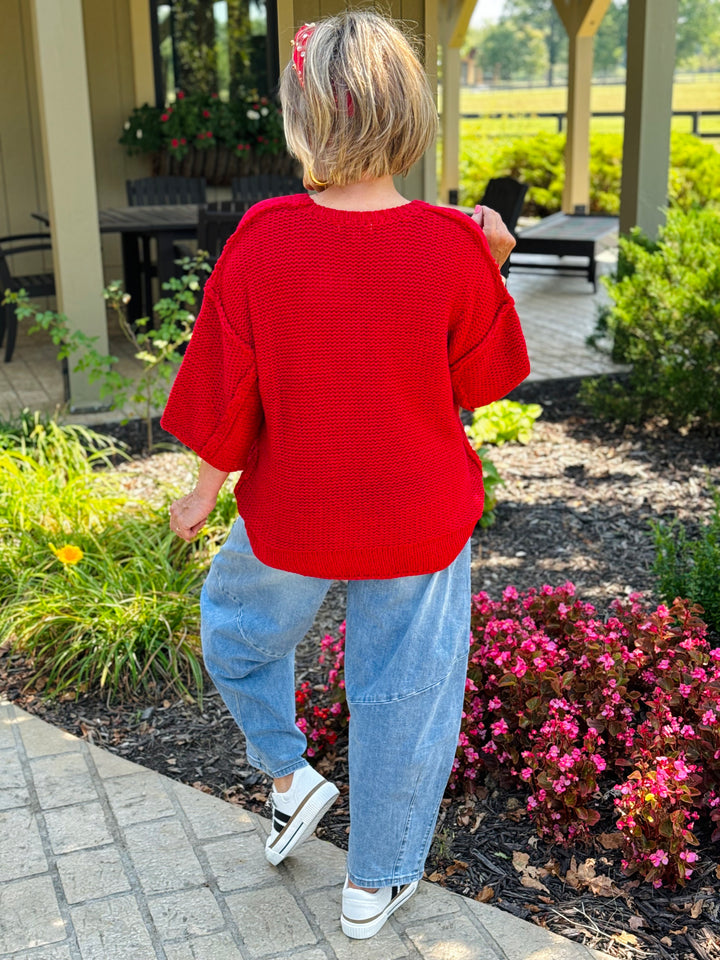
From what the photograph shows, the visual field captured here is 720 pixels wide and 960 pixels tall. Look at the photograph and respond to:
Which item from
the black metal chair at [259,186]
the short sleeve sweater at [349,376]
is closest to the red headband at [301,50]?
the short sleeve sweater at [349,376]

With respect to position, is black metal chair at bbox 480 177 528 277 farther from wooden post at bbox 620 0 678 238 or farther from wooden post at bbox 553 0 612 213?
wooden post at bbox 553 0 612 213

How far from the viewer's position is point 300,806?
2268 mm

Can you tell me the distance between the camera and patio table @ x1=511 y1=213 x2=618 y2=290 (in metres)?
8.97

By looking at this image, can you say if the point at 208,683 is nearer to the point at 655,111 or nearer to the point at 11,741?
the point at 11,741

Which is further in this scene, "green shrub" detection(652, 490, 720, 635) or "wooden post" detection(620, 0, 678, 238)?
"wooden post" detection(620, 0, 678, 238)

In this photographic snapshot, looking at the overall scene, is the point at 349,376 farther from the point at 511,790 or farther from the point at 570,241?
the point at 570,241

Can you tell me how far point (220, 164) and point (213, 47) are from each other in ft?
3.40

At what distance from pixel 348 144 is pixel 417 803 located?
1.19 metres

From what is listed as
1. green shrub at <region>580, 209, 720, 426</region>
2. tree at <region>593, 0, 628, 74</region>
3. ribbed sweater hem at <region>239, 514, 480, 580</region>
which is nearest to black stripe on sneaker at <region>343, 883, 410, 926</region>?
ribbed sweater hem at <region>239, 514, 480, 580</region>

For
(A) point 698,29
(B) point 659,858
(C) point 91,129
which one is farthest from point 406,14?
(A) point 698,29

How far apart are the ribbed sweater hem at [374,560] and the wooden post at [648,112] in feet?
15.5

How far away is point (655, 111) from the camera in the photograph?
20.4 ft

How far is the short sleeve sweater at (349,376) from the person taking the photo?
1.71 metres

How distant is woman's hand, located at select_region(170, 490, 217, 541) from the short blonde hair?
62 cm
